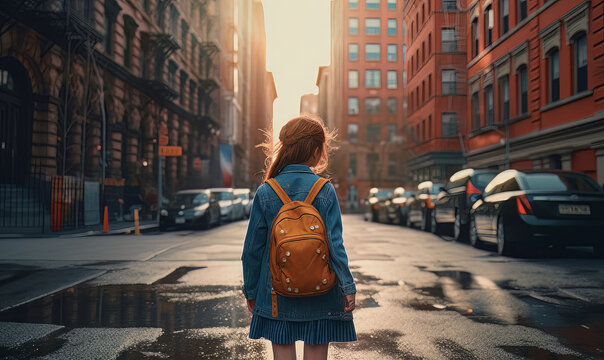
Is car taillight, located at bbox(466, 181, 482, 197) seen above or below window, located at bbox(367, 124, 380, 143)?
below

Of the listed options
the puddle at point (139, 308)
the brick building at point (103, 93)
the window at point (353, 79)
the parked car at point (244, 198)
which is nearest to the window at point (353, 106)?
the window at point (353, 79)

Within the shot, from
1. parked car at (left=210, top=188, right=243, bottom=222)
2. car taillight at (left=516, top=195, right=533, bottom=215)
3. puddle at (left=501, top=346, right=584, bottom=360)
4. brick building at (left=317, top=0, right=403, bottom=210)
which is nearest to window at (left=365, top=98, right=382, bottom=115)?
brick building at (left=317, top=0, right=403, bottom=210)

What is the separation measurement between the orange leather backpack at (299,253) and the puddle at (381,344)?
1855 millimetres

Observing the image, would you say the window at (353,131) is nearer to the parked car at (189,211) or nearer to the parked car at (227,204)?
the parked car at (227,204)

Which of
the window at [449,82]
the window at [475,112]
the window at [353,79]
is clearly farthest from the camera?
the window at [353,79]

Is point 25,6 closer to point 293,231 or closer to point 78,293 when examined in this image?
point 78,293

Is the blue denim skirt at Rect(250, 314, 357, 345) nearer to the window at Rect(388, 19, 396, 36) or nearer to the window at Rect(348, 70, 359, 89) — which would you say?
the window at Rect(348, 70, 359, 89)

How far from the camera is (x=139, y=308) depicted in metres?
5.93

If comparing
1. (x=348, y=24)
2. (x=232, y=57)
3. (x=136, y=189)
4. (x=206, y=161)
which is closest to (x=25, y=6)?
(x=136, y=189)

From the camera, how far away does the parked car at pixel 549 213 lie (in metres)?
9.83

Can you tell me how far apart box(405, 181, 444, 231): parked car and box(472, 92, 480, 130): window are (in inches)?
484

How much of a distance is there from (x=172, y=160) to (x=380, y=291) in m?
32.0

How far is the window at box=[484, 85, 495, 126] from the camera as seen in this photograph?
93.5 ft

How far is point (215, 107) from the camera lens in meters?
53.0
